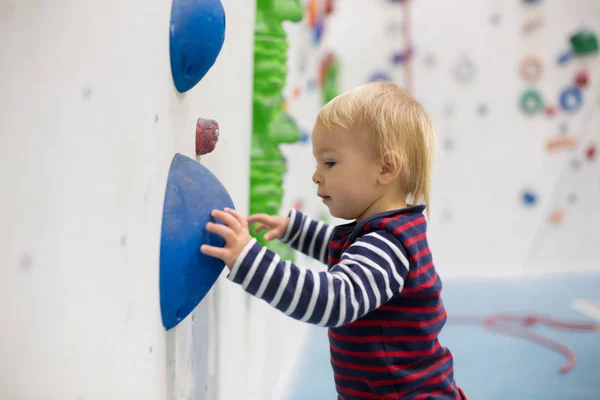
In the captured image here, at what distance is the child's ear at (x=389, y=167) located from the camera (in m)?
0.72

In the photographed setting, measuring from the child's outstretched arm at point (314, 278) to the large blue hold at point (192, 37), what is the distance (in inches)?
5.2

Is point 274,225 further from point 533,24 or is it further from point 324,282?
point 533,24

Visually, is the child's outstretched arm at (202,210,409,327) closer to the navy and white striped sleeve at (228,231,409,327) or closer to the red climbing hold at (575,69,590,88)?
the navy and white striped sleeve at (228,231,409,327)

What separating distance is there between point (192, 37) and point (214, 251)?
19 cm

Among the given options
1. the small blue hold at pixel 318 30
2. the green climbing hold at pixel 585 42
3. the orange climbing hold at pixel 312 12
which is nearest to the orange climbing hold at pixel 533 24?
the green climbing hold at pixel 585 42

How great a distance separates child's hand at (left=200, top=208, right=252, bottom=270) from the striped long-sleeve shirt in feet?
0.08

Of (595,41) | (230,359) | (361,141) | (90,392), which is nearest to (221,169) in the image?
(361,141)

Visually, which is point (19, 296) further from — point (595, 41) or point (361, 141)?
point (595, 41)

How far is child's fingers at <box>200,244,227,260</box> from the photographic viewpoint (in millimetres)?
540

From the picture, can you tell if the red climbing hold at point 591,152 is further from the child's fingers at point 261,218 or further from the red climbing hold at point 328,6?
the child's fingers at point 261,218

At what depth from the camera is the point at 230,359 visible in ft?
2.80

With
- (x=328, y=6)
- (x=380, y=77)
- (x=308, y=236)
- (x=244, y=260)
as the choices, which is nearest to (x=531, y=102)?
(x=380, y=77)

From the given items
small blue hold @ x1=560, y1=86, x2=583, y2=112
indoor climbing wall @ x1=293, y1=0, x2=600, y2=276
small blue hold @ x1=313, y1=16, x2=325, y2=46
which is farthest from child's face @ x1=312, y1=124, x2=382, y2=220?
small blue hold @ x1=560, y1=86, x2=583, y2=112

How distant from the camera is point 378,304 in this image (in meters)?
0.65
